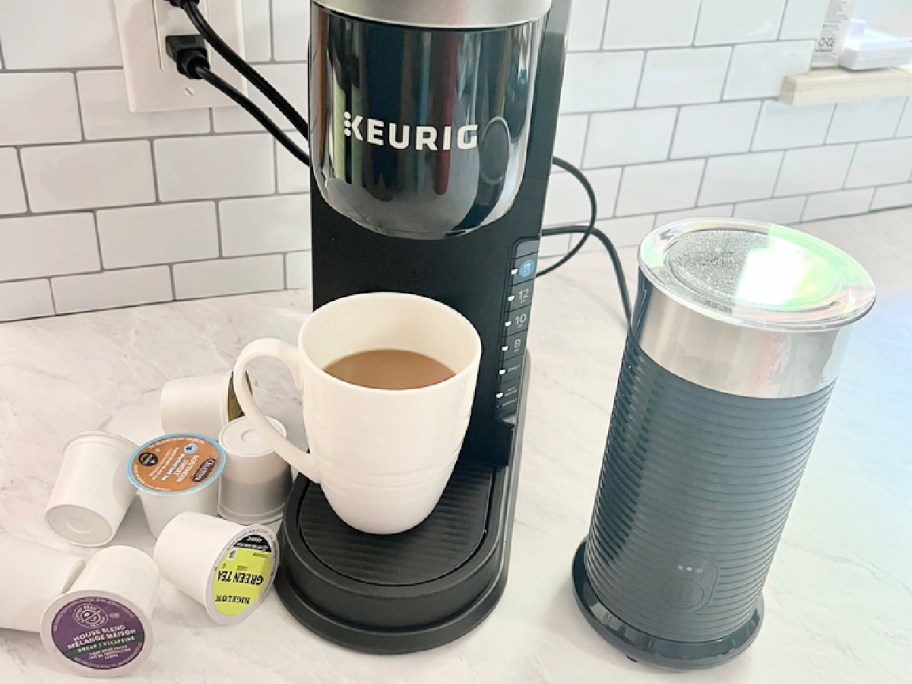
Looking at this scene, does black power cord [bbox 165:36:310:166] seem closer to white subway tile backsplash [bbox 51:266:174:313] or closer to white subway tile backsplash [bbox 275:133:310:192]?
white subway tile backsplash [bbox 275:133:310:192]

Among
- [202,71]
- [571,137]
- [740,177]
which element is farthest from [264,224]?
[740,177]

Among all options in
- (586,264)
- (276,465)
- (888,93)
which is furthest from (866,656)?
(888,93)

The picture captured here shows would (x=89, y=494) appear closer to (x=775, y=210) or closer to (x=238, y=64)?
(x=238, y=64)

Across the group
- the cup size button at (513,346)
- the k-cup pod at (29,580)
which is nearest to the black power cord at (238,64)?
the cup size button at (513,346)

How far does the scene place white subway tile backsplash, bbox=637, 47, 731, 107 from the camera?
34.3 inches

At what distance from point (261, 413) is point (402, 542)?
0.38ft

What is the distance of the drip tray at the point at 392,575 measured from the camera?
0.52m

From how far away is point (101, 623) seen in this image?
0.49 m

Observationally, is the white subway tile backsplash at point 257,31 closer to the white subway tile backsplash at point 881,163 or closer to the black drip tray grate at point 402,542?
the black drip tray grate at point 402,542

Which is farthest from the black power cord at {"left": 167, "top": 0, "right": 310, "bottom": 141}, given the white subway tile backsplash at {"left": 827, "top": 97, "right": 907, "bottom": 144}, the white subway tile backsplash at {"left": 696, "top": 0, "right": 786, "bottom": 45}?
the white subway tile backsplash at {"left": 827, "top": 97, "right": 907, "bottom": 144}

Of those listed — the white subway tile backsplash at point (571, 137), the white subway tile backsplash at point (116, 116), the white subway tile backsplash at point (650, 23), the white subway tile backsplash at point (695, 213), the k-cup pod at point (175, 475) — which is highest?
the white subway tile backsplash at point (650, 23)

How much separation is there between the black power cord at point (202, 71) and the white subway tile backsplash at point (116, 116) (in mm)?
49

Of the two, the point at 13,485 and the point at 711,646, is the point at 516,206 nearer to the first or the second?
the point at 711,646

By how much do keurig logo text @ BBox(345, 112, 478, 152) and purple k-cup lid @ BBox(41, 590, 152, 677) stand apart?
280mm
